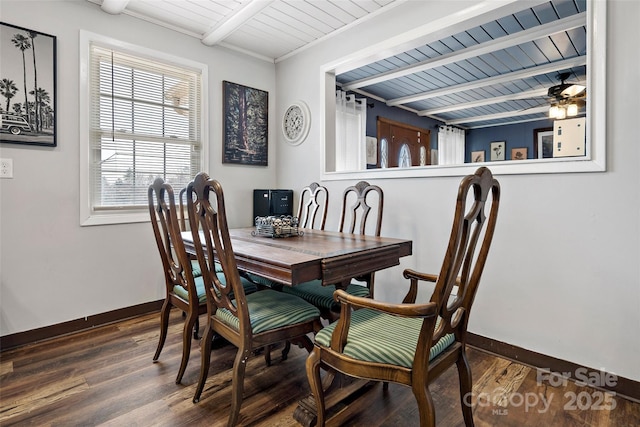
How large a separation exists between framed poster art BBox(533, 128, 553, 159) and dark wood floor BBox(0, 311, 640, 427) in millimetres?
5458

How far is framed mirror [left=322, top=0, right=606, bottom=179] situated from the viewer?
6.11 ft

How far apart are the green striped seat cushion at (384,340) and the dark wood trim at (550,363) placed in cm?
108

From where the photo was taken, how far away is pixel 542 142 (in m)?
6.20

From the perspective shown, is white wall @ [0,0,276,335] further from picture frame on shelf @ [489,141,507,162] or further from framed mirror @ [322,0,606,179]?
picture frame on shelf @ [489,141,507,162]

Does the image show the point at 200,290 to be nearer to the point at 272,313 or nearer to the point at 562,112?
the point at 272,313

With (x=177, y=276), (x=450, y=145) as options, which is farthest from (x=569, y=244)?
(x=450, y=145)

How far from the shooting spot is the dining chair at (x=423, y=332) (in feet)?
Answer: 3.33

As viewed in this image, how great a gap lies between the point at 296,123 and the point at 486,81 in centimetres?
248

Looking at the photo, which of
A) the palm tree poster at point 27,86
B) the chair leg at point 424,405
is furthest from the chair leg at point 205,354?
the palm tree poster at point 27,86

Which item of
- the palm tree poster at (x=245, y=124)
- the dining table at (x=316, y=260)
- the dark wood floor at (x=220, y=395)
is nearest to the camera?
the dining table at (x=316, y=260)

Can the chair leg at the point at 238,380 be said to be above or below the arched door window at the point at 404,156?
below

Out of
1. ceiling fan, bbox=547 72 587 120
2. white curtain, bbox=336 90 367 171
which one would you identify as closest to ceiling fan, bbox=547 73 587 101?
ceiling fan, bbox=547 72 587 120

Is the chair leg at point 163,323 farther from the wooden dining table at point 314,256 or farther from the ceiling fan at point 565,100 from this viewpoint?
the ceiling fan at point 565,100

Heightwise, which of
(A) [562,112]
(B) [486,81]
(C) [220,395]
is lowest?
(C) [220,395]
